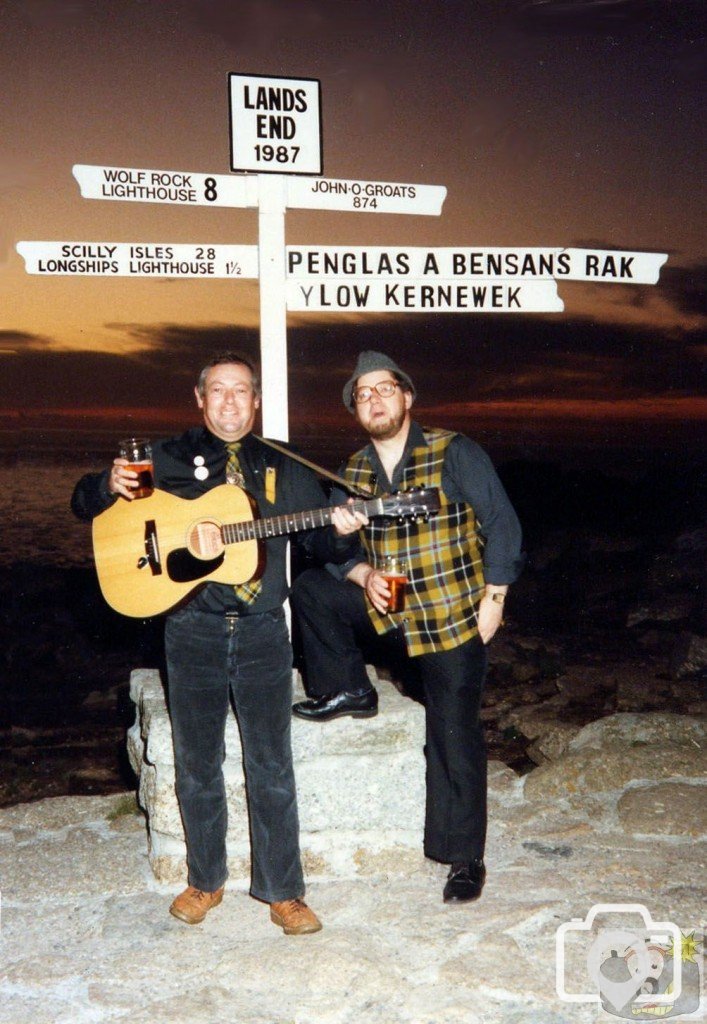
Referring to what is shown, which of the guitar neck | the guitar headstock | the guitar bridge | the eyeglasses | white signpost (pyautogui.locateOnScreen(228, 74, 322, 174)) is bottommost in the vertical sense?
the guitar bridge

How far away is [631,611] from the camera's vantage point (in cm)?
1612

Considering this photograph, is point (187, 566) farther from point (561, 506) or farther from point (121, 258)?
point (561, 506)

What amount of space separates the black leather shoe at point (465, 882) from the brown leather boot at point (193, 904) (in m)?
1.01

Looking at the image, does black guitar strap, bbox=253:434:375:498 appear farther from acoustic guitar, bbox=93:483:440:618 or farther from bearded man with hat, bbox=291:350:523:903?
acoustic guitar, bbox=93:483:440:618

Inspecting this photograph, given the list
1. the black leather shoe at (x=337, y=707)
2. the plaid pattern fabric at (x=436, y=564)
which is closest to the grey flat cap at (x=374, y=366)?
the plaid pattern fabric at (x=436, y=564)

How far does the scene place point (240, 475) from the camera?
3.71 metres

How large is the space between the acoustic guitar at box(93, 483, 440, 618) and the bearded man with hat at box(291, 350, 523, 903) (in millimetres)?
205

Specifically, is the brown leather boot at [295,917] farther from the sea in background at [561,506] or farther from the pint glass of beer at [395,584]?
the sea in background at [561,506]

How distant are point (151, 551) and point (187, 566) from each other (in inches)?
7.1

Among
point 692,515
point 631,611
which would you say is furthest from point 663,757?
point 692,515

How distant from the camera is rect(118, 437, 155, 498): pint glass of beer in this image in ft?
11.4

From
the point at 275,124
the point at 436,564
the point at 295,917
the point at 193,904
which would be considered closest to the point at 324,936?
the point at 295,917

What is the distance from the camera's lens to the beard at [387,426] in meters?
3.78

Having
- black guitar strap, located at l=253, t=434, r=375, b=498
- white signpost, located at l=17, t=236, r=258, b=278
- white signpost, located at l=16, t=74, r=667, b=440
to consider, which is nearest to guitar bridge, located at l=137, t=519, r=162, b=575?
black guitar strap, located at l=253, t=434, r=375, b=498
